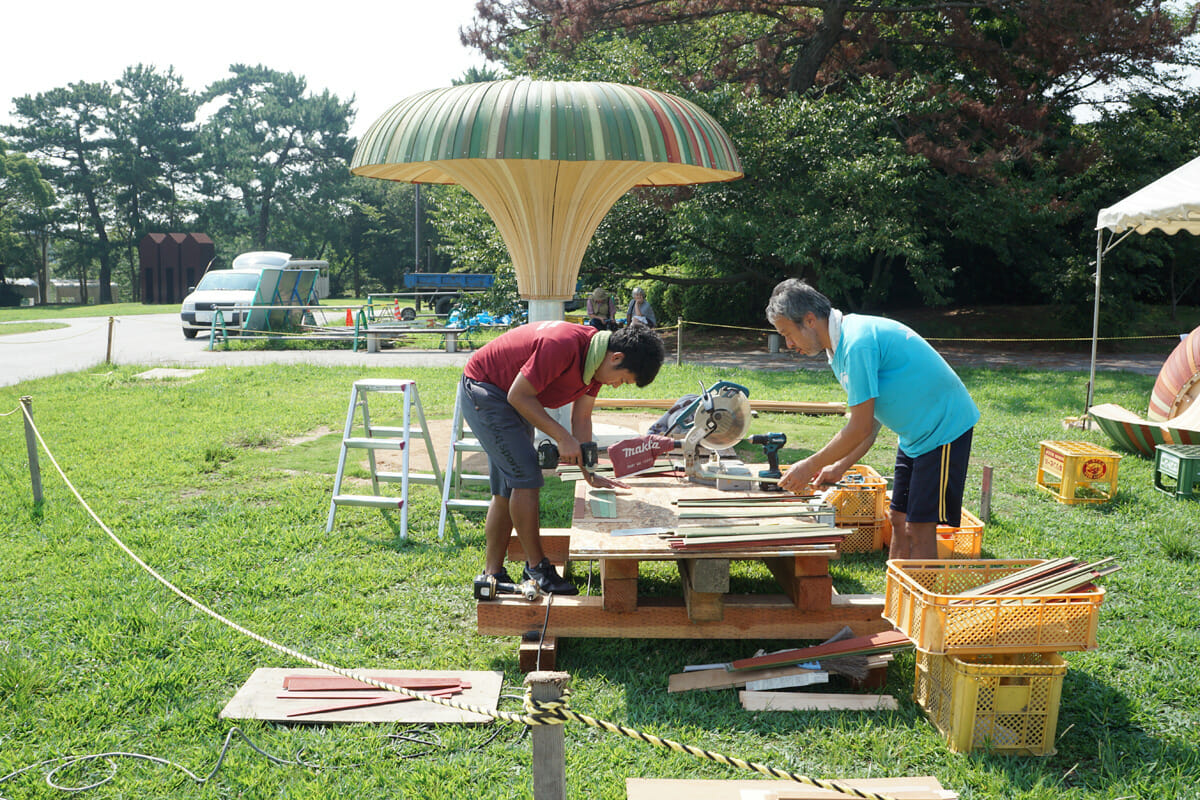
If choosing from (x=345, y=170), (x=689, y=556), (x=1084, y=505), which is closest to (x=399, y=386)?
(x=689, y=556)

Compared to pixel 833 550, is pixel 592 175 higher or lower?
higher

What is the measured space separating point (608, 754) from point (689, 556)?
3.14ft

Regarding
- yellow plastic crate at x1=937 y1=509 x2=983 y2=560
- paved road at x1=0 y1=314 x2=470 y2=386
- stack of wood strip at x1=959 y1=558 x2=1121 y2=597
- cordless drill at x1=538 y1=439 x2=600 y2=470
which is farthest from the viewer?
paved road at x1=0 y1=314 x2=470 y2=386

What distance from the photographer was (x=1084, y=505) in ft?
24.7

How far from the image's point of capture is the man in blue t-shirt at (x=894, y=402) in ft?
14.1

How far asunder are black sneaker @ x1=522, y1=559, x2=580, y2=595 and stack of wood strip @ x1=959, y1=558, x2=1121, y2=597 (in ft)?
6.67

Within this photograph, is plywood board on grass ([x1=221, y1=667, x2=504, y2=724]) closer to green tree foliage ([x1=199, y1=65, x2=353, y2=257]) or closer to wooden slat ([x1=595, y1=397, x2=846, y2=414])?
wooden slat ([x1=595, y1=397, x2=846, y2=414])

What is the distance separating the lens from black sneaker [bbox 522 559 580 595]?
478 centimetres

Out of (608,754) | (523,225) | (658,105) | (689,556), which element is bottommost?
(608,754)

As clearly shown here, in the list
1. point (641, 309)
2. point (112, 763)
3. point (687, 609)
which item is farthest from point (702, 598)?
point (641, 309)

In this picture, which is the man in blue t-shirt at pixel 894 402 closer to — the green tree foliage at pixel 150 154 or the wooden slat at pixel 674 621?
the wooden slat at pixel 674 621

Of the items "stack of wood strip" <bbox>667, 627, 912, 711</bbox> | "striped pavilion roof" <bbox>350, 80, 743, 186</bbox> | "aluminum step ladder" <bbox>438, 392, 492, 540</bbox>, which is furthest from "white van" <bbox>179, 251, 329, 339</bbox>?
"stack of wood strip" <bbox>667, 627, 912, 711</bbox>

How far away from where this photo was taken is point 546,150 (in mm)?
7566

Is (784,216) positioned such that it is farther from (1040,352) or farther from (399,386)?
(399,386)
